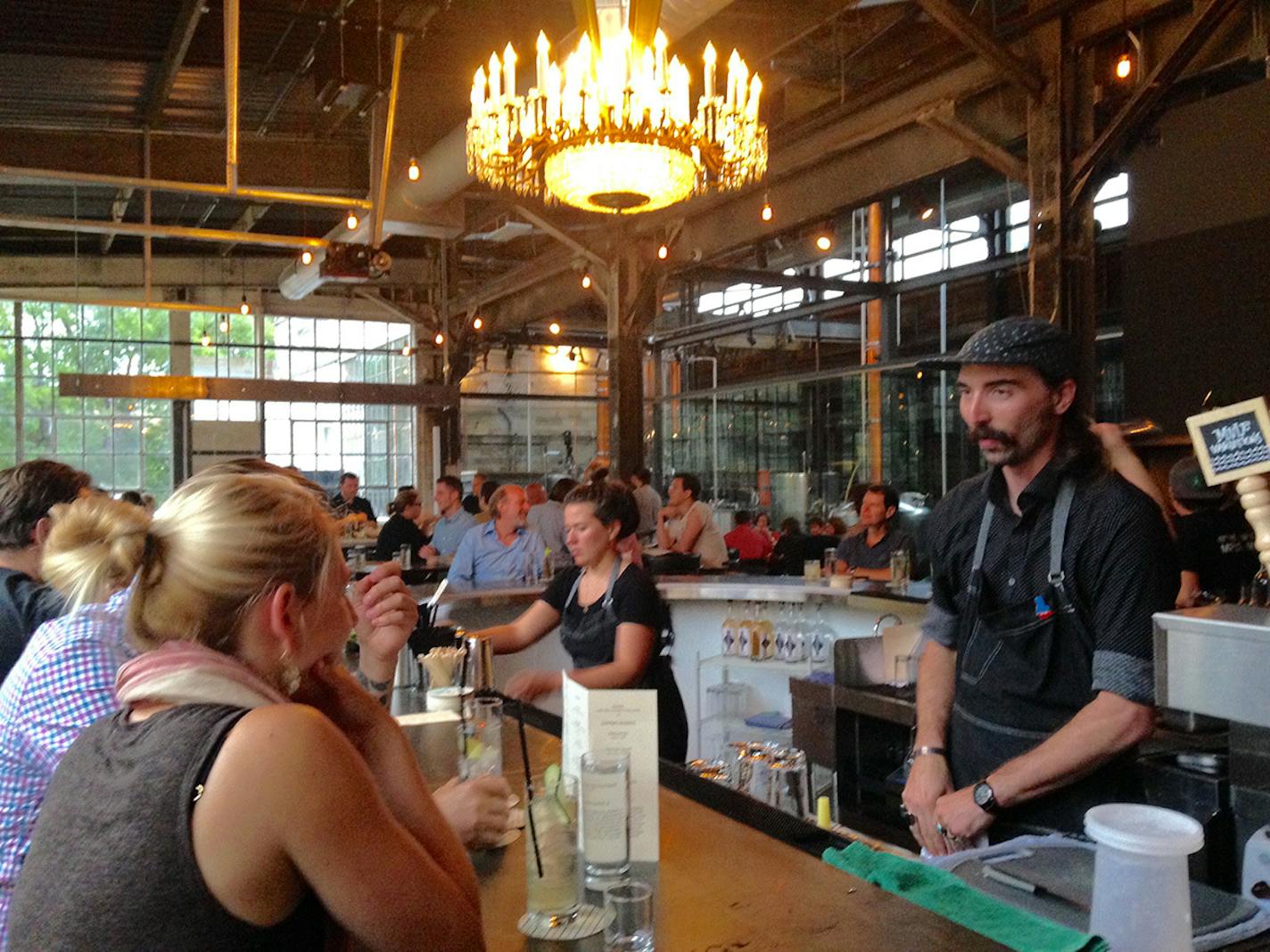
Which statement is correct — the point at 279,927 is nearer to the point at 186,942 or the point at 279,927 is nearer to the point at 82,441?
the point at 186,942

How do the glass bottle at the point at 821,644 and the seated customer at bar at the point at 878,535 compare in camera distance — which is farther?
the seated customer at bar at the point at 878,535

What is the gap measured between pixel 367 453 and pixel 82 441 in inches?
170

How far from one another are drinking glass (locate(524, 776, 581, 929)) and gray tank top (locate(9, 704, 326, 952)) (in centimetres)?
38

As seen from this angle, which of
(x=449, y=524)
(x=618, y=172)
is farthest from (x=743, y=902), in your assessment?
(x=449, y=524)

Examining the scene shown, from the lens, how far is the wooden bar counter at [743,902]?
1.38 m

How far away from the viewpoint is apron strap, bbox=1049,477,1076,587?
2.09 m

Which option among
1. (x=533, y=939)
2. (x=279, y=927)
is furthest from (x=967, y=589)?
(x=279, y=927)

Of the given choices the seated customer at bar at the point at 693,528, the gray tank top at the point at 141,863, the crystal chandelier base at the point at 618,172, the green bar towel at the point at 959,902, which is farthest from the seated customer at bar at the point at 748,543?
the gray tank top at the point at 141,863

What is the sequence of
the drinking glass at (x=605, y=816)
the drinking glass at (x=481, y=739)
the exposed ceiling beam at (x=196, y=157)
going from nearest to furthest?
the drinking glass at (x=605, y=816) → the drinking glass at (x=481, y=739) → the exposed ceiling beam at (x=196, y=157)

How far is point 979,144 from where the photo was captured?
21.2 ft

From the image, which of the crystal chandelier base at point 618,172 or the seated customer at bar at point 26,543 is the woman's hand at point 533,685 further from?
the crystal chandelier base at point 618,172

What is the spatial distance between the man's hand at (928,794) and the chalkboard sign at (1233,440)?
3.22 ft

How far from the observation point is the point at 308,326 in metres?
17.7

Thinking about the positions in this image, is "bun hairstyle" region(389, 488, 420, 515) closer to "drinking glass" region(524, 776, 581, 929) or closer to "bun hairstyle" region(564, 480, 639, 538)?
"bun hairstyle" region(564, 480, 639, 538)
